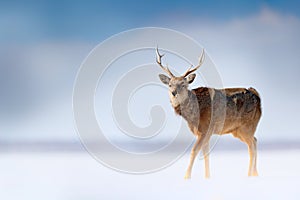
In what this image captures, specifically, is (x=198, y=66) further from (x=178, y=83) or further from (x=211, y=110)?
(x=211, y=110)

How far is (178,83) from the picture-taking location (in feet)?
21.6

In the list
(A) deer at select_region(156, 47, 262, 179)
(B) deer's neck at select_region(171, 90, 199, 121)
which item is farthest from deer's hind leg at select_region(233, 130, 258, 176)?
(B) deer's neck at select_region(171, 90, 199, 121)

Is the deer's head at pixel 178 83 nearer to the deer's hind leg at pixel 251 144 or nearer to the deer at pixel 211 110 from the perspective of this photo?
the deer at pixel 211 110

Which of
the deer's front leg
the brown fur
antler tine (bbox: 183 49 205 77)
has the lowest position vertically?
the deer's front leg

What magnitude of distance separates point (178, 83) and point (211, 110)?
0.60 meters

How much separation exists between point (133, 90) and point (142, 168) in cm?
106

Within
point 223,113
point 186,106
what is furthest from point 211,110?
point 186,106

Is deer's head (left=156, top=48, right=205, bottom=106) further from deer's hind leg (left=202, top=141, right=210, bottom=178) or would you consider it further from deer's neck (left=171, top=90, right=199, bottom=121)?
deer's hind leg (left=202, top=141, right=210, bottom=178)

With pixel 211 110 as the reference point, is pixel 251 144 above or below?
below

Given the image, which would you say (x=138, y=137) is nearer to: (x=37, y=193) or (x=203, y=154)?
(x=203, y=154)

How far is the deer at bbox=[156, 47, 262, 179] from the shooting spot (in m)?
6.61

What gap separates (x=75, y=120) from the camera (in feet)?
21.9

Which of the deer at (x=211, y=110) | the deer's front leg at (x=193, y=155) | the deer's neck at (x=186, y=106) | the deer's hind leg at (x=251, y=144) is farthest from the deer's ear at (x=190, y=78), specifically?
the deer's hind leg at (x=251, y=144)

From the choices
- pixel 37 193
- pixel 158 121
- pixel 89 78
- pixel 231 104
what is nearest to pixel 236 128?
pixel 231 104
